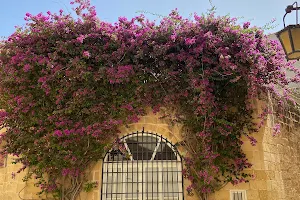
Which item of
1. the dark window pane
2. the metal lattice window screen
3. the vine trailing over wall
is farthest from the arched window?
the metal lattice window screen

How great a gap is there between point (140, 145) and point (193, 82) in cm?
160

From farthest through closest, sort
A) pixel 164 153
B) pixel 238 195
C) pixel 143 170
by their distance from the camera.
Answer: pixel 164 153 → pixel 143 170 → pixel 238 195

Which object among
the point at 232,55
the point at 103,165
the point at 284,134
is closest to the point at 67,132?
the point at 103,165

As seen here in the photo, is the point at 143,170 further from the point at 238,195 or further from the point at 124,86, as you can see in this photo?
the point at 238,195

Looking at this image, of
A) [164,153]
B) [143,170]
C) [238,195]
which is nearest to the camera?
[238,195]

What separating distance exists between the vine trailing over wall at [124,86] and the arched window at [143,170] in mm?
334

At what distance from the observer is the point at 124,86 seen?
6.57 m

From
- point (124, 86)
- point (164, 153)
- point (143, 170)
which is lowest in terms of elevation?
point (143, 170)

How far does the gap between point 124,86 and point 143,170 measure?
1.63m

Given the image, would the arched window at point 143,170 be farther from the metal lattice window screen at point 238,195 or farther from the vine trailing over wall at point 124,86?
the metal lattice window screen at point 238,195

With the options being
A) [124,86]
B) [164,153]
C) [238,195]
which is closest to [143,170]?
[164,153]

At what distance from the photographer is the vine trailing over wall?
20.3 ft

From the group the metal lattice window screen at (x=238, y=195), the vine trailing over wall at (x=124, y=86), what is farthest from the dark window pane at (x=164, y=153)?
the metal lattice window screen at (x=238, y=195)

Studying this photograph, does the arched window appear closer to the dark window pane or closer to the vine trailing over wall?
the dark window pane
